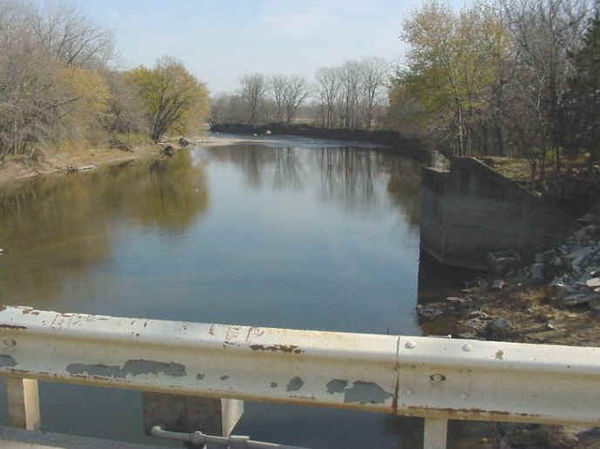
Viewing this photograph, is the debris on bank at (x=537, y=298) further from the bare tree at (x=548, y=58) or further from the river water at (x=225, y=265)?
the bare tree at (x=548, y=58)

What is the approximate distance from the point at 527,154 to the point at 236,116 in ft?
343

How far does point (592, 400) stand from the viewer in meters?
2.70

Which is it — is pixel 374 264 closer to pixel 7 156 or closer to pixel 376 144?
pixel 7 156

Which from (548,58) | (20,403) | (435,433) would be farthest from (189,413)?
(548,58)

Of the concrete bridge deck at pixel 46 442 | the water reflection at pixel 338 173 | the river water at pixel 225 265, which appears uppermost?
the concrete bridge deck at pixel 46 442

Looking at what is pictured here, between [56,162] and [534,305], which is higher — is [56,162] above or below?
above

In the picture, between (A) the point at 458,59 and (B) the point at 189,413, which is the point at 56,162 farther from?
(B) the point at 189,413

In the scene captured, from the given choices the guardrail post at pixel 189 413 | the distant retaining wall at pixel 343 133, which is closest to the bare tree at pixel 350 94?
the distant retaining wall at pixel 343 133

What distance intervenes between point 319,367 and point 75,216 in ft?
Result: 74.5

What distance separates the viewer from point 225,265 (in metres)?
15.7

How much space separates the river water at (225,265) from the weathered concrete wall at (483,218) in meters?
1.43

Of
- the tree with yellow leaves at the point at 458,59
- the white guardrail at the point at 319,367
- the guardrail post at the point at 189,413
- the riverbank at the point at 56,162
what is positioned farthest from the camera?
the riverbank at the point at 56,162

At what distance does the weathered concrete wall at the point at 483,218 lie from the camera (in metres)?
15.0

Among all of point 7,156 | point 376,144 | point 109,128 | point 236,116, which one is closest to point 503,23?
point 7,156
